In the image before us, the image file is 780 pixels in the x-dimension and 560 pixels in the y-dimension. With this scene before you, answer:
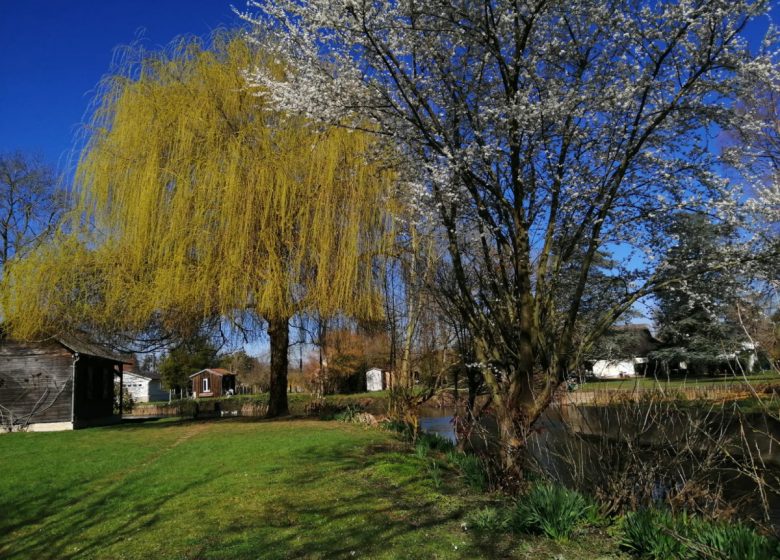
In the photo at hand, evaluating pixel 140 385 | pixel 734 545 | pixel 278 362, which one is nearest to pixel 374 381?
pixel 140 385

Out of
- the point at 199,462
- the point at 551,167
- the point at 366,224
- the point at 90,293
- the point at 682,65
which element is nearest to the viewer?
the point at 682,65

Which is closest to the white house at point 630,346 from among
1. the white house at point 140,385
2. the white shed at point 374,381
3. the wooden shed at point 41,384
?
the wooden shed at point 41,384

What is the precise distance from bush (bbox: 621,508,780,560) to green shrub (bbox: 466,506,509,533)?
105cm

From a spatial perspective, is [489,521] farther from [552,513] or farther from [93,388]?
[93,388]

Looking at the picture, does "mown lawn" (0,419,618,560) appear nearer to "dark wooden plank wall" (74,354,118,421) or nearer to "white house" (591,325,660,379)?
"dark wooden plank wall" (74,354,118,421)

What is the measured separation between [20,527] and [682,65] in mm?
8872

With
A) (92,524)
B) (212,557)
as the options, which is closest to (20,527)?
(92,524)

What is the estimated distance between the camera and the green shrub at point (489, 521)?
18.2 ft

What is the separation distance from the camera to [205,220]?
1567 cm

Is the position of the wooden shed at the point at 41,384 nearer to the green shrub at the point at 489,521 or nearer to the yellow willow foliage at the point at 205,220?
the yellow willow foliage at the point at 205,220

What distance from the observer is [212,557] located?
16.9ft

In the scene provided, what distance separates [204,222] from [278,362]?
507 cm

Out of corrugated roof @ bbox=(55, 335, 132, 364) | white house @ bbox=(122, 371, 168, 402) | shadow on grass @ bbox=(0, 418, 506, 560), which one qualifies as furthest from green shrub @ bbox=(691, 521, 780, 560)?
white house @ bbox=(122, 371, 168, 402)

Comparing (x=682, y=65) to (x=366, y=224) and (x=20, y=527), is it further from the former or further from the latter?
(x=366, y=224)
